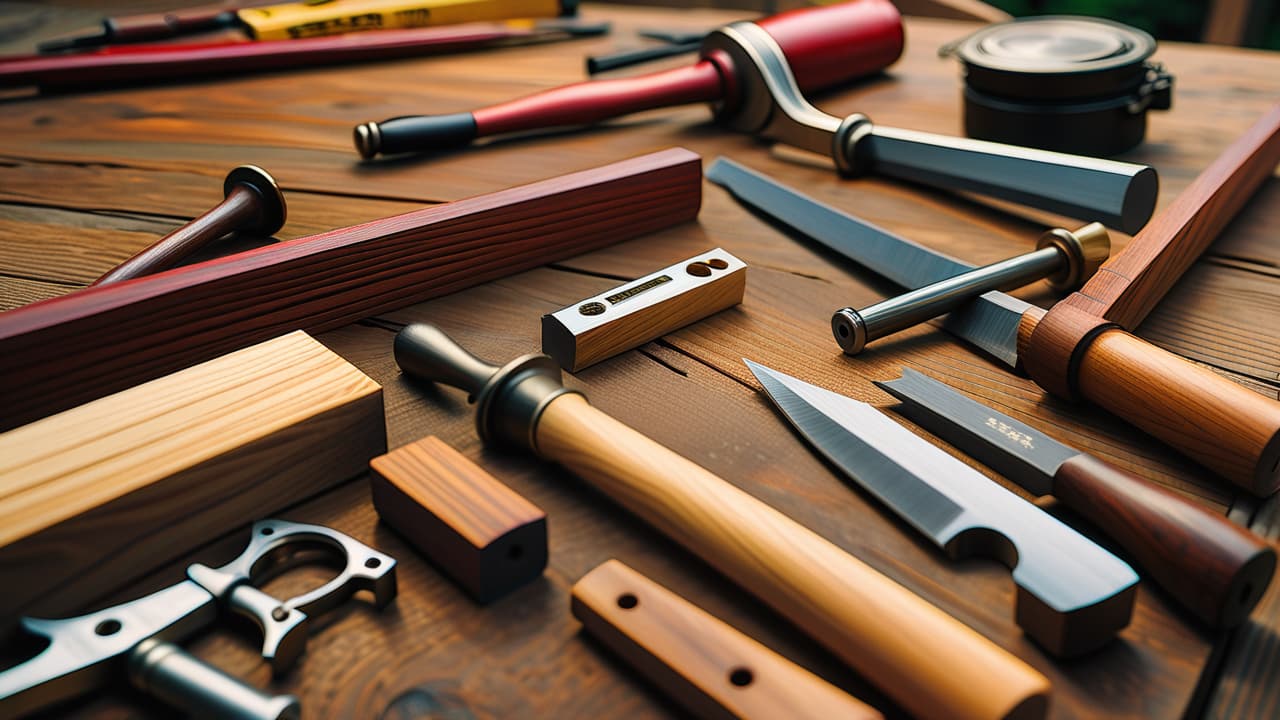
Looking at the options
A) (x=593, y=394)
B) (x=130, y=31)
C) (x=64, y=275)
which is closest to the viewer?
(x=593, y=394)

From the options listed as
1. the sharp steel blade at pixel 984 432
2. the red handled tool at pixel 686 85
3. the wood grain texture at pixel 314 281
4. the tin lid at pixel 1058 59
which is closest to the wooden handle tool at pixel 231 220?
the wood grain texture at pixel 314 281

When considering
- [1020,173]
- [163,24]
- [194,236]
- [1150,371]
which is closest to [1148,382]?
[1150,371]

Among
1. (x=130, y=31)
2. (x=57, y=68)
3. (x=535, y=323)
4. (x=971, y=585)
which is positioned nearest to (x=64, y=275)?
(x=535, y=323)

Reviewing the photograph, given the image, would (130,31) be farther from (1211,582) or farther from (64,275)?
(1211,582)

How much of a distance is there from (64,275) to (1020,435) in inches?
41.1

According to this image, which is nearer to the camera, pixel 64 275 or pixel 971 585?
pixel 971 585

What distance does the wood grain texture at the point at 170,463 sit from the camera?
2.00 ft

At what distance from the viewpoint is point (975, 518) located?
660 millimetres

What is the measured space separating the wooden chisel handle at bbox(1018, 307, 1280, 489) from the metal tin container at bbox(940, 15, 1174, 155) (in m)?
0.60

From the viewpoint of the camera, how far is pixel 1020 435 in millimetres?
750

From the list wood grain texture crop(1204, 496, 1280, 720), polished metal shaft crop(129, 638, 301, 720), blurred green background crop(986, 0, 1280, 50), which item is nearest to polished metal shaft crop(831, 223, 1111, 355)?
wood grain texture crop(1204, 496, 1280, 720)

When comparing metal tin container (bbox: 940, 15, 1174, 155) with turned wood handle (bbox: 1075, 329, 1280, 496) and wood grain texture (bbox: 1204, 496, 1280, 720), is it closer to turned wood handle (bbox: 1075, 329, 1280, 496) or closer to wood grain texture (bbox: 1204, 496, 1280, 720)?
turned wood handle (bbox: 1075, 329, 1280, 496)

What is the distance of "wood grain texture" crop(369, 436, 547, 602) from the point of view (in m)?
0.63

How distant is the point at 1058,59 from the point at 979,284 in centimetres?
58
